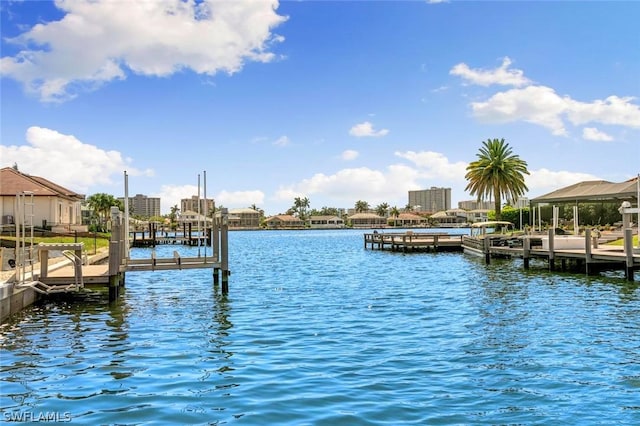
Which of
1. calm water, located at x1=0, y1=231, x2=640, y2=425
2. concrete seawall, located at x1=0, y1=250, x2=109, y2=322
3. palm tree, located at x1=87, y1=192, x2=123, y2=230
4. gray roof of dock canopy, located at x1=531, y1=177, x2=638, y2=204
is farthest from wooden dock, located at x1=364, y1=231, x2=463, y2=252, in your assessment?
palm tree, located at x1=87, y1=192, x2=123, y2=230

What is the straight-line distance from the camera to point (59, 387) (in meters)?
10.6

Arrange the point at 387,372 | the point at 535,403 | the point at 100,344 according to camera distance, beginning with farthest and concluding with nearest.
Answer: the point at 100,344, the point at 387,372, the point at 535,403

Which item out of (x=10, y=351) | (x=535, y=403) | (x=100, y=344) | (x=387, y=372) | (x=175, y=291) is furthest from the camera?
(x=175, y=291)

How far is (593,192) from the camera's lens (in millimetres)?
46062

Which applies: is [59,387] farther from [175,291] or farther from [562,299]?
[562,299]

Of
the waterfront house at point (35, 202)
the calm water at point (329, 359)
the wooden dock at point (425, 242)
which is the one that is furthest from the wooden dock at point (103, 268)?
the wooden dock at point (425, 242)

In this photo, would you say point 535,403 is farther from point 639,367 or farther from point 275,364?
point 275,364

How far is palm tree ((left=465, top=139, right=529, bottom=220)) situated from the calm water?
169ft

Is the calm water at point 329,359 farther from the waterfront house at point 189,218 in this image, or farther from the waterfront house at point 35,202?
the waterfront house at point 189,218

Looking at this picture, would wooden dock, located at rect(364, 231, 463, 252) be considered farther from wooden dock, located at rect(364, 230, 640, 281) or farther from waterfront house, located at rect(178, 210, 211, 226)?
waterfront house, located at rect(178, 210, 211, 226)

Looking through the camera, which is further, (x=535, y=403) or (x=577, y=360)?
(x=577, y=360)

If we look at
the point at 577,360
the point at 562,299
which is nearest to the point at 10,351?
the point at 577,360

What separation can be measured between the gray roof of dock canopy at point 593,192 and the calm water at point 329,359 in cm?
2141

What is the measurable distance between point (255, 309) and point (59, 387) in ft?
32.2
